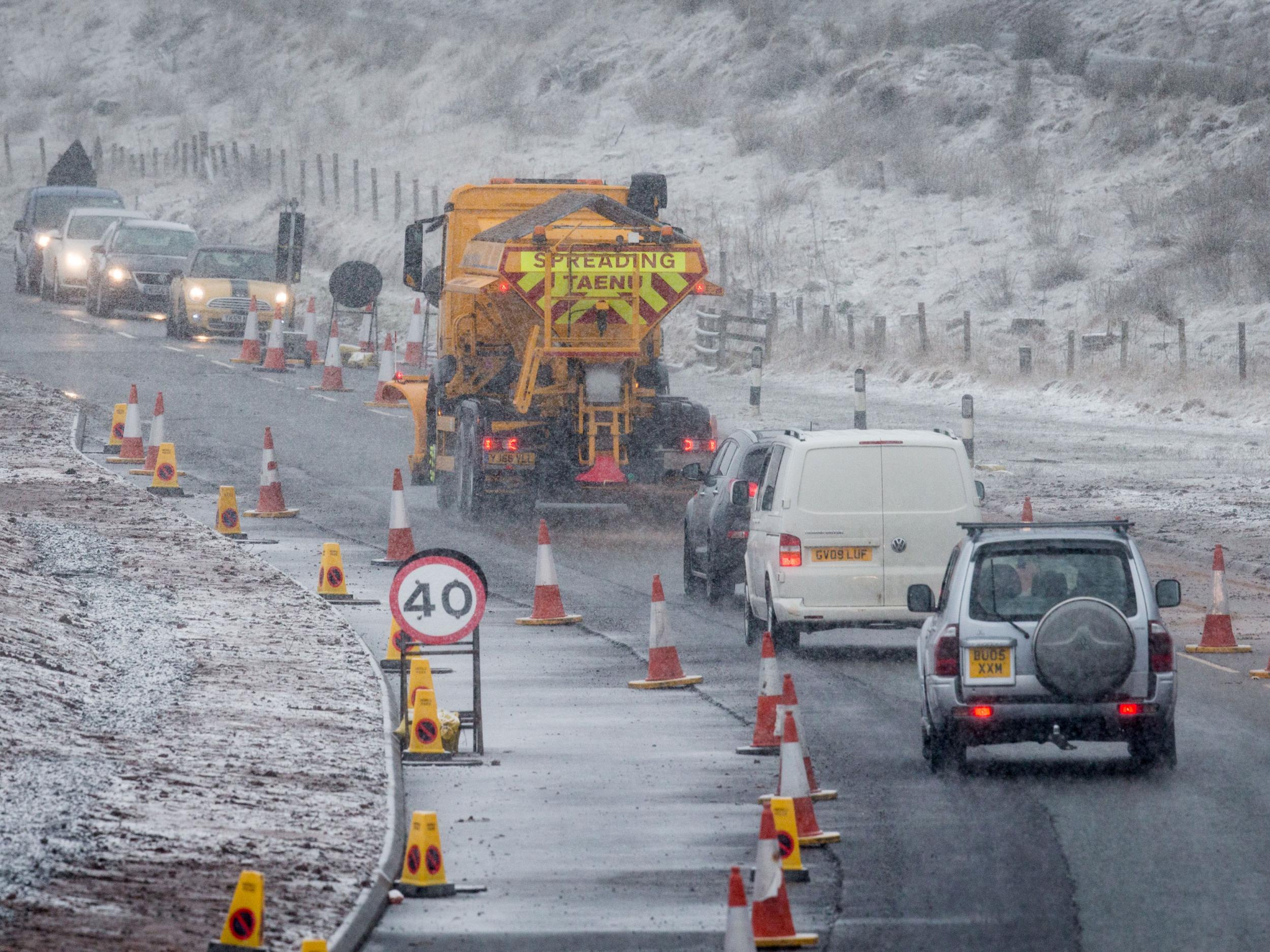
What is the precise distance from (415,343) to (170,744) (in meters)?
26.1

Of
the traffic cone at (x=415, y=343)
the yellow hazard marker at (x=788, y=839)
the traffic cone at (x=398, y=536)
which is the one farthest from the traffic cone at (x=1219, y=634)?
the traffic cone at (x=415, y=343)

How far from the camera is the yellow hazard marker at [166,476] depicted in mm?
25672

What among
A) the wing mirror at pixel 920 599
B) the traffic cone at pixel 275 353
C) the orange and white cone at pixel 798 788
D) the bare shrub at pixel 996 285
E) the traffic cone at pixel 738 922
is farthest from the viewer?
the bare shrub at pixel 996 285

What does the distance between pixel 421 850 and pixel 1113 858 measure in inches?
121

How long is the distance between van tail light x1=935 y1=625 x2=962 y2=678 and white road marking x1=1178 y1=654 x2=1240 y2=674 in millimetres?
4368

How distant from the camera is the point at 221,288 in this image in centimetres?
4222

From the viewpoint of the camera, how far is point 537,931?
9211 mm

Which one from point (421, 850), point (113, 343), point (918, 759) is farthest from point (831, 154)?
point (421, 850)

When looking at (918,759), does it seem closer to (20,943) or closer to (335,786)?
(335,786)

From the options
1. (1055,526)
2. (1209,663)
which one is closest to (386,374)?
(1209,663)

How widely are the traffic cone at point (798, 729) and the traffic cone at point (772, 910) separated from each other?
1728mm

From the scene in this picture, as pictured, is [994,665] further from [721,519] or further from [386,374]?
[386,374]

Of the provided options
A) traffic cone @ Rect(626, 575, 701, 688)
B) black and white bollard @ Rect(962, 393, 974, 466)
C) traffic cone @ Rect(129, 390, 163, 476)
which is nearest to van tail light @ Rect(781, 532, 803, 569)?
traffic cone @ Rect(626, 575, 701, 688)

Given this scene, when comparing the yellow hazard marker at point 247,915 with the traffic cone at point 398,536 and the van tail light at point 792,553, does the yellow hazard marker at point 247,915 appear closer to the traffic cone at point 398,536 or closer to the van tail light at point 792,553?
the van tail light at point 792,553
